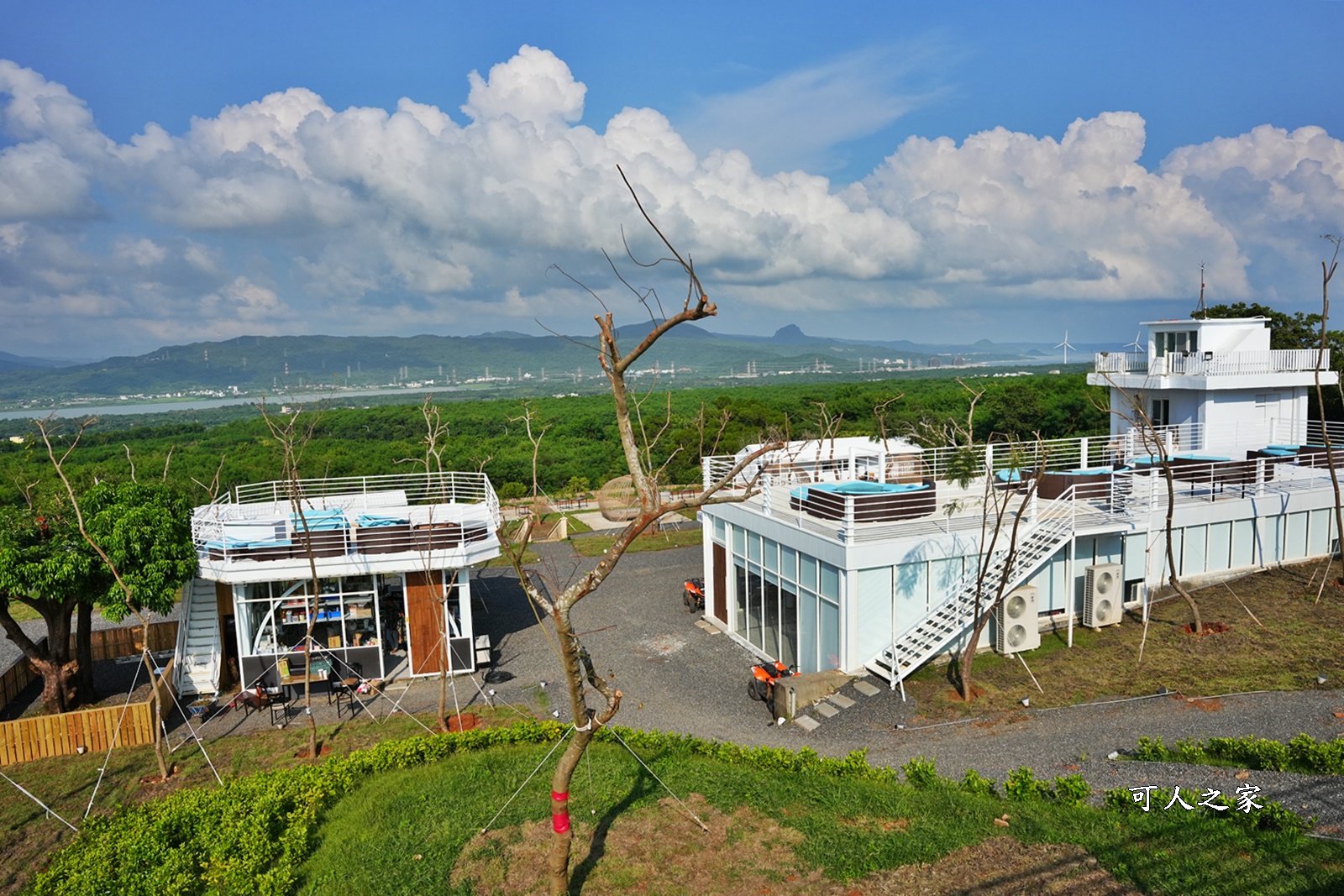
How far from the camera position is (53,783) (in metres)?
11.7

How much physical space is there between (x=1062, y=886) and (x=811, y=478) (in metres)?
12.5

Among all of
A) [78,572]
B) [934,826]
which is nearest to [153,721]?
[78,572]

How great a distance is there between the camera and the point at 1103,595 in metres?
15.7

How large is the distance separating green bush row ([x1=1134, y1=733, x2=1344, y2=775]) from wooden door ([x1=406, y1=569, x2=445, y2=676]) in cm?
1194

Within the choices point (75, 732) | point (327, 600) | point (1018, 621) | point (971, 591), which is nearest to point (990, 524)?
point (971, 591)

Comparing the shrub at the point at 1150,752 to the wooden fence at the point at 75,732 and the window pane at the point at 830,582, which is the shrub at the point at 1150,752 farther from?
the wooden fence at the point at 75,732

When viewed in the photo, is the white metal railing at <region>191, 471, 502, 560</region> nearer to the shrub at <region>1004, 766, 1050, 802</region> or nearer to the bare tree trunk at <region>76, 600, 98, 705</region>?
the bare tree trunk at <region>76, 600, 98, 705</region>

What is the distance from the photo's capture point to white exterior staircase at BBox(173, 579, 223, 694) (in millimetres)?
15195

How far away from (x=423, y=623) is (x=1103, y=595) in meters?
13.3

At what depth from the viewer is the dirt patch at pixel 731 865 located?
763 centimetres

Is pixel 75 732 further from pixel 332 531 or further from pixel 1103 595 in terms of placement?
pixel 1103 595

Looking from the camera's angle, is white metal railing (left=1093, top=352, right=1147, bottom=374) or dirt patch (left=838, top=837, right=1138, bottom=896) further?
white metal railing (left=1093, top=352, right=1147, bottom=374)

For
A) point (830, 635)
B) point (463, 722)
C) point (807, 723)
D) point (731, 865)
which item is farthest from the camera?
point (830, 635)

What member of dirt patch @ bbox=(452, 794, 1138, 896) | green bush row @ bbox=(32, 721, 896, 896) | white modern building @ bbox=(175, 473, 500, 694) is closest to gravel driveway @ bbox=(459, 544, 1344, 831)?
green bush row @ bbox=(32, 721, 896, 896)
